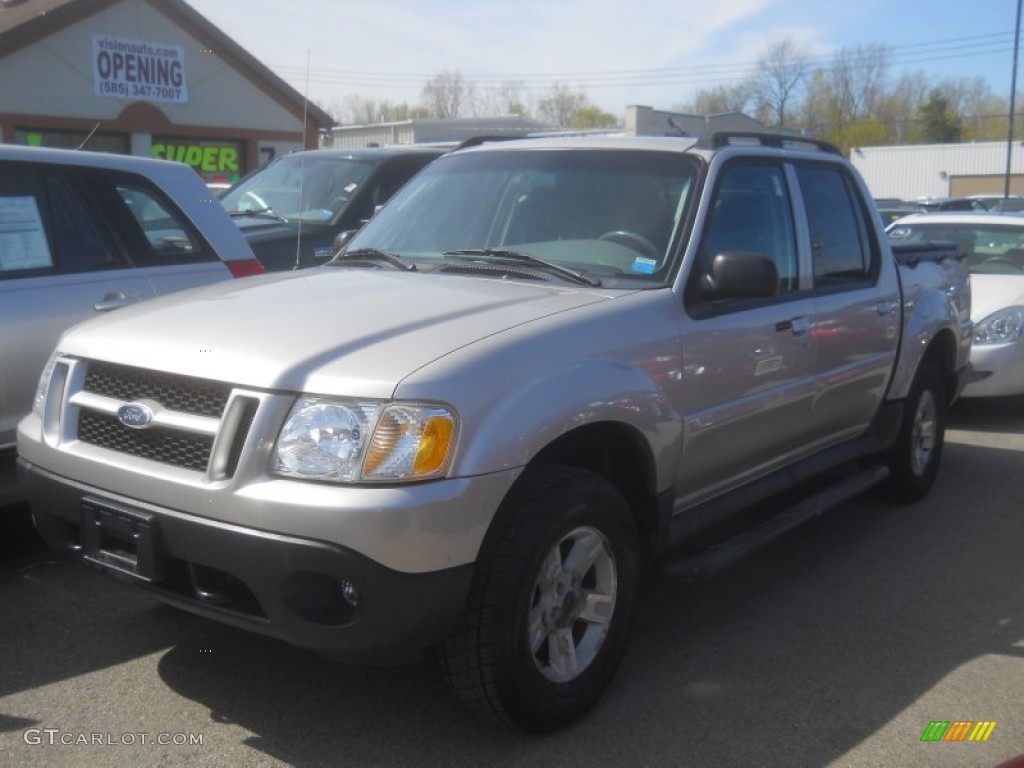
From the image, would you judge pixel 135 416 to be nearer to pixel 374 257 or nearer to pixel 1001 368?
pixel 374 257

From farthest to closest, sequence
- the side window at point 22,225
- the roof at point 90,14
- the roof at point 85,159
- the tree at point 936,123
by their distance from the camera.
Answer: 1. the tree at point 936,123
2. the roof at point 90,14
3. the roof at point 85,159
4. the side window at point 22,225

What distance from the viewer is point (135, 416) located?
11.3 feet

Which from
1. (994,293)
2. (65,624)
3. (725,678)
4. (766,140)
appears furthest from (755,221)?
(994,293)

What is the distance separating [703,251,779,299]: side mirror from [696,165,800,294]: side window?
0.46 ft

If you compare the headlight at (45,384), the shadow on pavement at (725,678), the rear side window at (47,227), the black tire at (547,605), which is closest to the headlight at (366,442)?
the black tire at (547,605)

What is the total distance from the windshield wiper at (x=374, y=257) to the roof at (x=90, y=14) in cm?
1808

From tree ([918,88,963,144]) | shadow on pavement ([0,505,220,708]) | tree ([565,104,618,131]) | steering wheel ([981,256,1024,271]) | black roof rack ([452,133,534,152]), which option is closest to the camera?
shadow on pavement ([0,505,220,708])

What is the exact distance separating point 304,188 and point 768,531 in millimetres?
5315

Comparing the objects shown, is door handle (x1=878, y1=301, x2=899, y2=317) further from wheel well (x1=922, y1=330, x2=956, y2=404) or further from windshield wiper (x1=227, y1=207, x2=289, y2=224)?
windshield wiper (x1=227, y1=207, x2=289, y2=224)

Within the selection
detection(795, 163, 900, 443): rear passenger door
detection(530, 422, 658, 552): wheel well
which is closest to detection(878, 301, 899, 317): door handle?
detection(795, 163, 900, 443): rear passenger door

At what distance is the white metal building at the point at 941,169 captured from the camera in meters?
55.8

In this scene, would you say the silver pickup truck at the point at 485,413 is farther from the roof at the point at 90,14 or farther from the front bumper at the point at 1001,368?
the roof at the point at 90,14

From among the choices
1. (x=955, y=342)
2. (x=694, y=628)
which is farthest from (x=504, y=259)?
(x=955, y=342)

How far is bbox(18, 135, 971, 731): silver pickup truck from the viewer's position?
3.13 m
